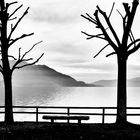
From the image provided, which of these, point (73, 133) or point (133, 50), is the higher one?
point (133, 50)

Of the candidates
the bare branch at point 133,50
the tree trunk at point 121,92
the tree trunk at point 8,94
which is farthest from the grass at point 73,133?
the bare branch at point 133,50

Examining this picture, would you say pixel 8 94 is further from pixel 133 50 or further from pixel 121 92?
pixel 133 50

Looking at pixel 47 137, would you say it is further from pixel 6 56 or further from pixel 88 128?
pixel 6 56

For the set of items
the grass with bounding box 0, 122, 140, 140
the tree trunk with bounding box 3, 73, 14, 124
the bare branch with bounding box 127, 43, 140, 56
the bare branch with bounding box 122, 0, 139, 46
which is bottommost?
the grass with bounding box 0, 122, 140, 140

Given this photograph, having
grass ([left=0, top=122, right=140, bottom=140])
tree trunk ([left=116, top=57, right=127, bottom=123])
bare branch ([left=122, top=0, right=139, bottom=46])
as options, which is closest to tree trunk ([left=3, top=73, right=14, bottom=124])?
grass ([left=0, top=122, right=140, bottom=140])

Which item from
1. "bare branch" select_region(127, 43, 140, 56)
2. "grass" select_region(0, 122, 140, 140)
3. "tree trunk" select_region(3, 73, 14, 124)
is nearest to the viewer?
"grass" select_region(0, 122, 140, 140)

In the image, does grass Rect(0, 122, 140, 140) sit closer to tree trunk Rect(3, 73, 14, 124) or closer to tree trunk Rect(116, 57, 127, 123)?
tree trunk Rect(116, 57, 127, 123)

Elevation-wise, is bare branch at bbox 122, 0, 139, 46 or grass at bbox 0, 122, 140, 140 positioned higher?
bare branch at bbox 122, 0, 139, 46

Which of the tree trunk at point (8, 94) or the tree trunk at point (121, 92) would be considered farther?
the tree trunk at point (8, 94)

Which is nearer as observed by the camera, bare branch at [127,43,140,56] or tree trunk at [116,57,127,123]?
bare branch at [127,43,140,56]

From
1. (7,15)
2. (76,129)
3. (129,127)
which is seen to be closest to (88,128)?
(76,129)

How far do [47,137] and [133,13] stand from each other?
7.53 meters

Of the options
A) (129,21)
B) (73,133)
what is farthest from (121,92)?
(73,133)

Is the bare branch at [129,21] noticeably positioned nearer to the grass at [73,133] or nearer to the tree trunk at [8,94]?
the grass at [73,133]
